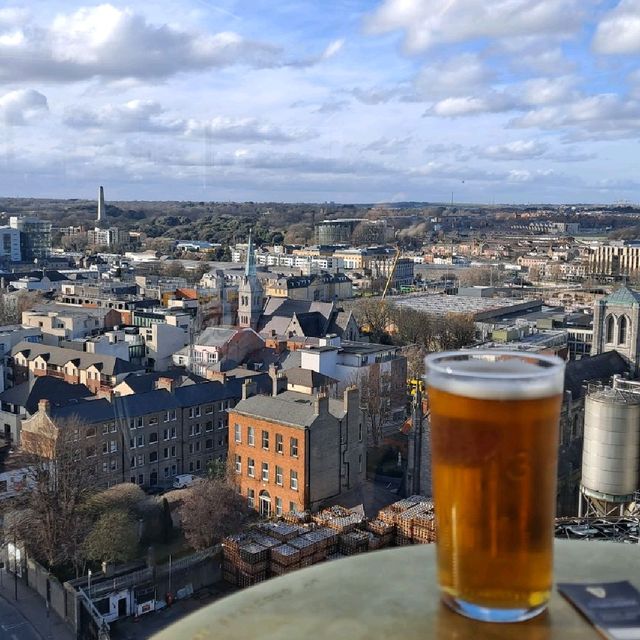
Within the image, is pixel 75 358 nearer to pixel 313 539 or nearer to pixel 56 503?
pixel 56 503

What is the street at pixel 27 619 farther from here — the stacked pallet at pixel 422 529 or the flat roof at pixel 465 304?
the flat roof at pixel 465 304

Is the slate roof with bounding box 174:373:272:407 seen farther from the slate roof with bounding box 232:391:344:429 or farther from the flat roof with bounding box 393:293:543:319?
the flat roof with bounding box 393:293:543:319

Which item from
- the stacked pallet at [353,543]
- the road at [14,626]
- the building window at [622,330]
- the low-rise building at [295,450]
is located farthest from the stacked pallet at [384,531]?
the building window at [622,330]

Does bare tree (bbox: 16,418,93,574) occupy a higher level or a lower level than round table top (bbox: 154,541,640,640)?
lower

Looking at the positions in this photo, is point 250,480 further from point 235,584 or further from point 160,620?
point 160,620

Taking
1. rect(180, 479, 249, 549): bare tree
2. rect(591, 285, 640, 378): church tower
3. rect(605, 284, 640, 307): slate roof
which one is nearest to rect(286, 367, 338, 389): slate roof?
rect(180, 479, 249, 549): bare tree

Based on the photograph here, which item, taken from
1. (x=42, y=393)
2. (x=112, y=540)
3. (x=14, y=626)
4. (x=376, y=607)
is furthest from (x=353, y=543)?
(x=376, y=607)
